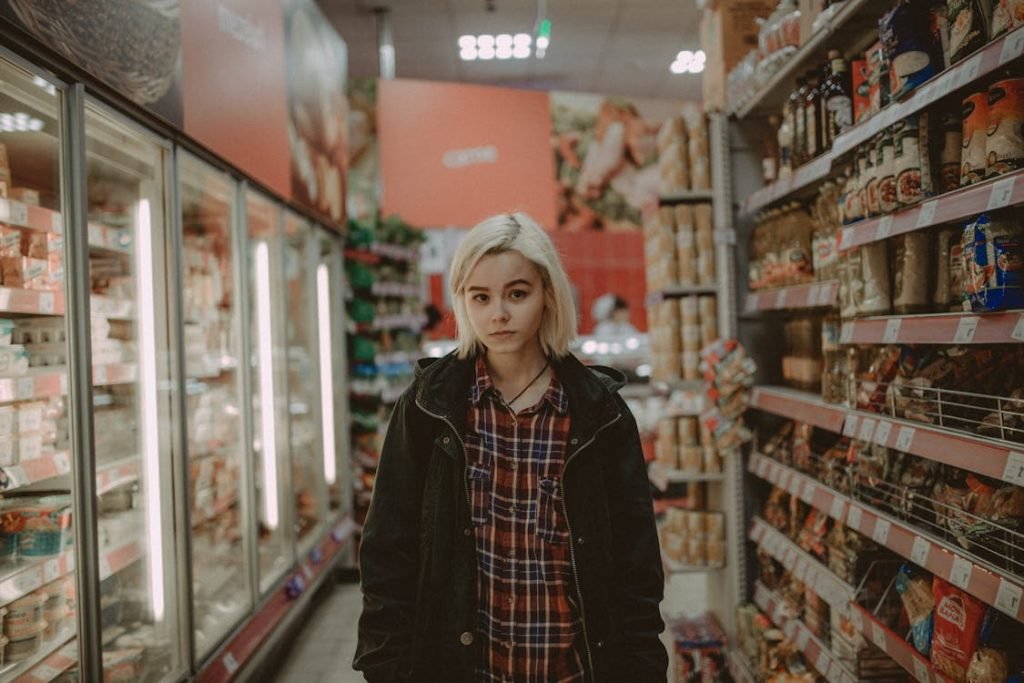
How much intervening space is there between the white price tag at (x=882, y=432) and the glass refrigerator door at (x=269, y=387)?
3.14 m

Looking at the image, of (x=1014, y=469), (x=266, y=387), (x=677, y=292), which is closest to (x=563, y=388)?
→ (x=1014, y=469)

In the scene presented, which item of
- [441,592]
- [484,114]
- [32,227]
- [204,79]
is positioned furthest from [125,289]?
[484,114]

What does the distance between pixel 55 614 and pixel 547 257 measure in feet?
6.69

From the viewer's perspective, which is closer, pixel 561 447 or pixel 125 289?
pixel 561 447

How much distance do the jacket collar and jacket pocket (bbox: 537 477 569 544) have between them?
13 cm

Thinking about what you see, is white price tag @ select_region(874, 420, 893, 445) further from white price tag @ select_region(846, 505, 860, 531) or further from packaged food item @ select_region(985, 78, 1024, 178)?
packaged food item @ select_region(985, 78, 1024, 178)

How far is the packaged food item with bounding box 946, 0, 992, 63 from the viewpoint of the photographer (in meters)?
1.79

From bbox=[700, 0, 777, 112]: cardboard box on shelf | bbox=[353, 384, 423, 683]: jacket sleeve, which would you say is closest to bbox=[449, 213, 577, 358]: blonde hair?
bbox=[353, 384, 423, 683]: jacket sleeve

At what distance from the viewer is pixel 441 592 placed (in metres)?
1.64

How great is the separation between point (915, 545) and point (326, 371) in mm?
4544

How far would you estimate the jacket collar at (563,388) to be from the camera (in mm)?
1660

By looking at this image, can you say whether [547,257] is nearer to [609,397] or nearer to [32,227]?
[609,397]

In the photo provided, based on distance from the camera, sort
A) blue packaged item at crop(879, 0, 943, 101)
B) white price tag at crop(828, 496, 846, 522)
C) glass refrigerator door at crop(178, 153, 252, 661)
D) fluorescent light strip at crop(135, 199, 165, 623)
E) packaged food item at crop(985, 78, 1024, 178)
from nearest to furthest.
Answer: packaged food item at crop(985, 78, 1024, 178)
blue packaged item at crop(879, 0, 943, 101)
white price tag at crop(828, 496, 846, 522)
fluorescent light strip at crop(135, 199, 165, 623)
glass refrigerator door at crop(178, 153, 252, 661)

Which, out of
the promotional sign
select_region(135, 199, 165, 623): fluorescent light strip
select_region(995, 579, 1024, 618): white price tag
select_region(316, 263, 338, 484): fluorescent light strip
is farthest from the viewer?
the promotional sign
